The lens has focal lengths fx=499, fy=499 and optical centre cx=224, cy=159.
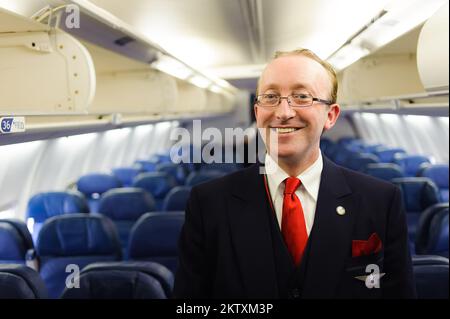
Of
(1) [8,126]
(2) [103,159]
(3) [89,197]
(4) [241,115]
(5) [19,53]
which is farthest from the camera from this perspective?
(4) [241,115]

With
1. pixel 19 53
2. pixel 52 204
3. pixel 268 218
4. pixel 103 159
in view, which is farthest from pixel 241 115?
pixel 268 218

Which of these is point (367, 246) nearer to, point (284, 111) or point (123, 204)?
point (284, 111)

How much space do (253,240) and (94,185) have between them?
5.77 meters

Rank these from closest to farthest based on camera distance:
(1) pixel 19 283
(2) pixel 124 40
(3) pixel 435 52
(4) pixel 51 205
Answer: (1) pixel 19 283, (3) pixel 435 52, (2) pixel 124 40, (4) pixel 51 205

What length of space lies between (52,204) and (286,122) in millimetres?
3957

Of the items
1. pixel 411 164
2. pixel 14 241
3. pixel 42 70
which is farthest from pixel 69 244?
pixel 411 164

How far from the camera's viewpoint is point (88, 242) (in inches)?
144

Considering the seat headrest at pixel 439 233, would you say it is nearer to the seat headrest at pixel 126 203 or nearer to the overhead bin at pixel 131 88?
the seat headrest at pixel 126 203

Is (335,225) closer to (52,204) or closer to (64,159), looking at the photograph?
(52,204)

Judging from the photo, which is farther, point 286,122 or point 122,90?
point 122,90

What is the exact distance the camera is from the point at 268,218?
1.68 metres

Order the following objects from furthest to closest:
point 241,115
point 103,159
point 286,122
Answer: point 241,115, point 103,159, point 286,122

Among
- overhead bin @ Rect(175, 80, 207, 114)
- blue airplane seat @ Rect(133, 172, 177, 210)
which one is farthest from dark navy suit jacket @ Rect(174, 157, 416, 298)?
overhead bin @ Rect(175, 80, 207, 114)

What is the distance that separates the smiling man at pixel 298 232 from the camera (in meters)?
1.62
